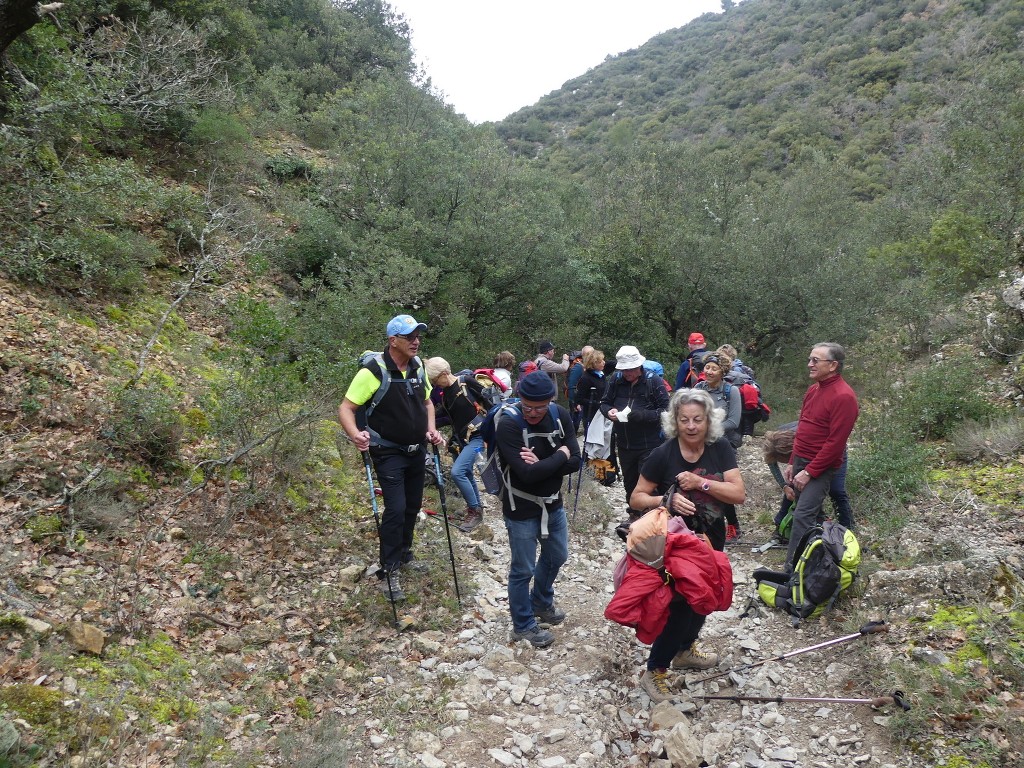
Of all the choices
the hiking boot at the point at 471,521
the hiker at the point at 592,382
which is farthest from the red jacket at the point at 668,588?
the hiker at the point at 592,382

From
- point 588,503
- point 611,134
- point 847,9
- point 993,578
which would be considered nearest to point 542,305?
point 588,503

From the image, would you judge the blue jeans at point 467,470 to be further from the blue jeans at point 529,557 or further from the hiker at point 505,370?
the blue jeans at point 529,557

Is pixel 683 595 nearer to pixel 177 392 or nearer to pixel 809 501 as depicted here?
pixel 809 501

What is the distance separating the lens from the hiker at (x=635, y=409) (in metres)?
5.95

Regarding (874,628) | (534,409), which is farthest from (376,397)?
(874,628)

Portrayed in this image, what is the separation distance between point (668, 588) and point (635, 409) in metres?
2.61

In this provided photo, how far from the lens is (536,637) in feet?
15.3

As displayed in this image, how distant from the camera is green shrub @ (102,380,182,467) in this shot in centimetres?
516

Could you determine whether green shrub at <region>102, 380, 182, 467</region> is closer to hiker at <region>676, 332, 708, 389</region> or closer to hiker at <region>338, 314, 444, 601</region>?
hiker at <region>338, 314, 444, 601</region>

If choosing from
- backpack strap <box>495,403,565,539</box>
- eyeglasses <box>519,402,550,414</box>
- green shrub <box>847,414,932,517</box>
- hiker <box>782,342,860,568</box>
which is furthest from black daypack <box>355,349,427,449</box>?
green shrub <box>847,414,932,517</box>

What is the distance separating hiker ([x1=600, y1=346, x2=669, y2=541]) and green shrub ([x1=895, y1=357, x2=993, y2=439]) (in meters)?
4.37

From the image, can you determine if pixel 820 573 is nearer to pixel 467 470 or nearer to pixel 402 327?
pixel 467 470

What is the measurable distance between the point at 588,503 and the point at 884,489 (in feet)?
11.8

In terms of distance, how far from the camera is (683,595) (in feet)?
11.7
